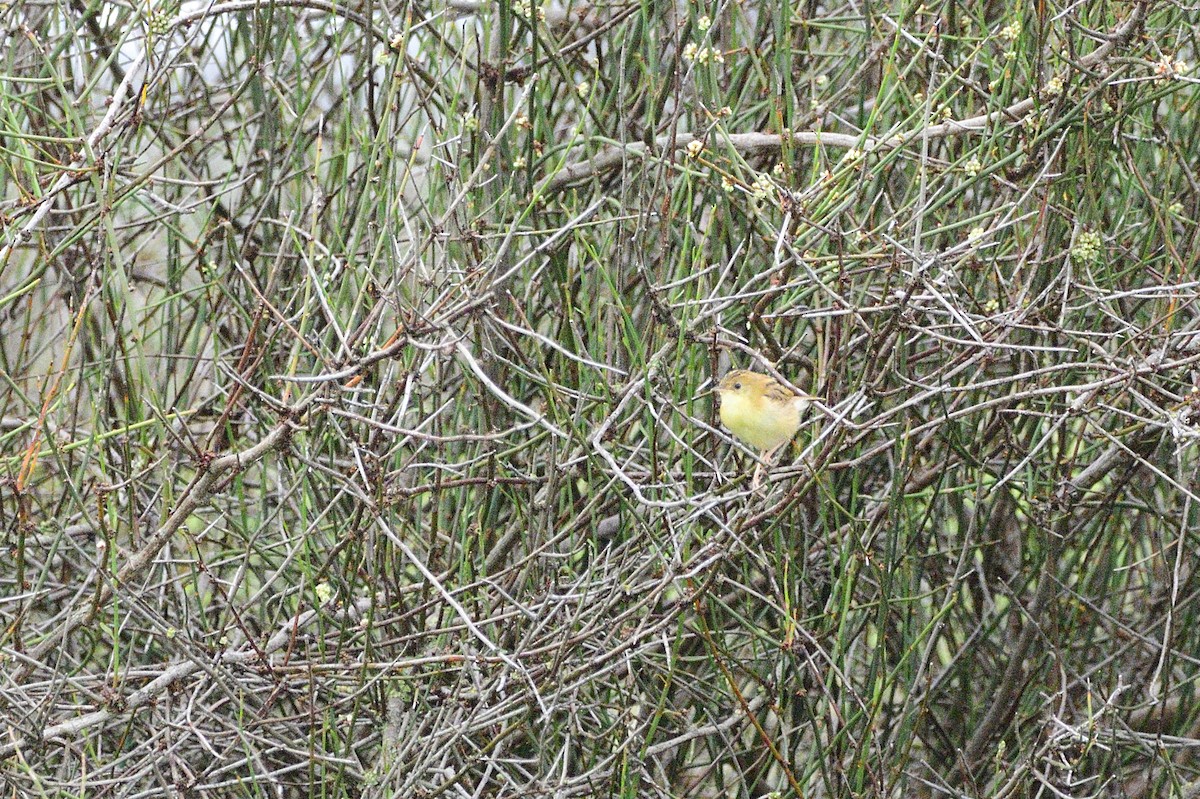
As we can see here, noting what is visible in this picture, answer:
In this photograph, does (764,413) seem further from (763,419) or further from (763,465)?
(763,465)

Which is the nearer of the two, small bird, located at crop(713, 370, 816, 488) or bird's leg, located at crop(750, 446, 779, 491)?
bird's leg, located at crop(750, 446, 779, 491)

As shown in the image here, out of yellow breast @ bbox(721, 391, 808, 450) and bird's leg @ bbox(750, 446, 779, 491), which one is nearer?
bird's leg @ bbox(750, 446, 779, 491)

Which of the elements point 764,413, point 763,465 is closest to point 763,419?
point 764,413

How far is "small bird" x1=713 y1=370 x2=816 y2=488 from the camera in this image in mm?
2947

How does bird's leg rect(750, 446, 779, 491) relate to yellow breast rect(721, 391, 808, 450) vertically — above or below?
below

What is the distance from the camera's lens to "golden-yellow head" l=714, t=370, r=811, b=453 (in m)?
2.95

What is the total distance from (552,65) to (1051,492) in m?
2.01

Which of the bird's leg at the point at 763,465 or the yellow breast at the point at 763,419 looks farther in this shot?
the yellow breast at the point at 763,419

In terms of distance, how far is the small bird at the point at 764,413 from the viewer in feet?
9.67

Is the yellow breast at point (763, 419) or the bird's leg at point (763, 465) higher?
the yellow breast at point (763, 419)

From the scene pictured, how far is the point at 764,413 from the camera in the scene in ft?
9.70

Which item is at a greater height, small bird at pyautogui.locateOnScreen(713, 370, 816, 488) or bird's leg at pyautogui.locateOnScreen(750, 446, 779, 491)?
small bird at pyautogui.locateOnScreen(713, 370, 816, 488)

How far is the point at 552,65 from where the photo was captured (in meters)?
4.09

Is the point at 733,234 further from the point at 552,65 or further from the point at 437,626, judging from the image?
the point at 437,626
